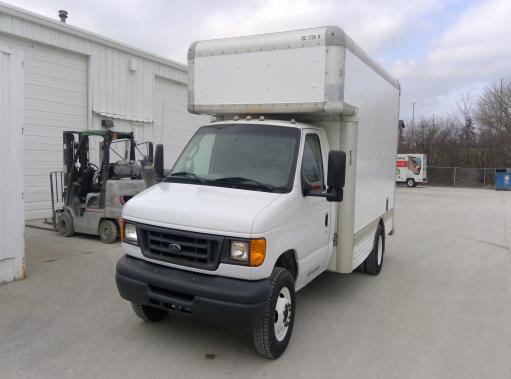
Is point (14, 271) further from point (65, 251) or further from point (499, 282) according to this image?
point (499, 282)

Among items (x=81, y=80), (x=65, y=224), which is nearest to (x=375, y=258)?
(x=65, y=224)

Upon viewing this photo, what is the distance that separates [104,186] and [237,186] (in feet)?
19.7

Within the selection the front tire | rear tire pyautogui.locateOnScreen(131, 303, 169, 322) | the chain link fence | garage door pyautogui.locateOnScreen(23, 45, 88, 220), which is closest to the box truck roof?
the front tire

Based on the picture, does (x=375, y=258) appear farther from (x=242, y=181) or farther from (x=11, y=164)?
(x=11, y=164)

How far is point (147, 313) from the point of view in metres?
4.87

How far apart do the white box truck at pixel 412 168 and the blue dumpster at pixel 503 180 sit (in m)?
5.58

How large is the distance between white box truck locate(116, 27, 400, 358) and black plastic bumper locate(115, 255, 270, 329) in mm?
10

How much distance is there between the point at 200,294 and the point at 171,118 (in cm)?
1338

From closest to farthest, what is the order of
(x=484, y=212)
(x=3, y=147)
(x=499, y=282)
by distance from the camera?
(x=3, y=147) < (x=499, y=282) < (x=484, y=212)

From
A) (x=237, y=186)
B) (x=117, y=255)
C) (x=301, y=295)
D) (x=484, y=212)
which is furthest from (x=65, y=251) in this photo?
(x=484, y=212)

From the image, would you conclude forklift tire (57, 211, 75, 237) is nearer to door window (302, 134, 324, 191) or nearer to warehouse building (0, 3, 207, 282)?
warehouse building (0, 3, 207, 282)

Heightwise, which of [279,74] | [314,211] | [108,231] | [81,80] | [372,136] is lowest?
[108,231]

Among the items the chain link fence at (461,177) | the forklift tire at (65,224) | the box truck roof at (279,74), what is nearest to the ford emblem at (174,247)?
the box truck roof at (279,74)

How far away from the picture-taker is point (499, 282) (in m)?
7.27
